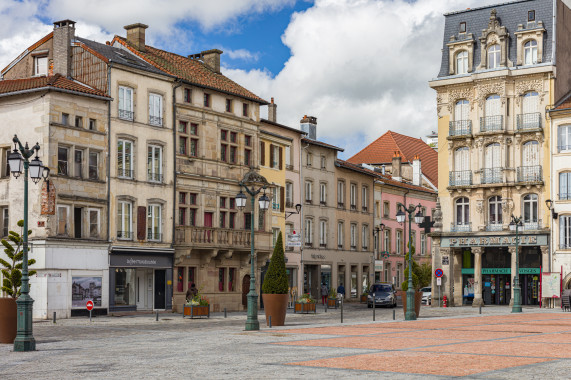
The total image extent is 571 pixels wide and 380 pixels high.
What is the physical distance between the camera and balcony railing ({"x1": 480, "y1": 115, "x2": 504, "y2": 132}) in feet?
182

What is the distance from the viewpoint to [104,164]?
4138cm

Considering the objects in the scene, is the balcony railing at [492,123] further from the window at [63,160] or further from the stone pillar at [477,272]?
the window at [63,160]

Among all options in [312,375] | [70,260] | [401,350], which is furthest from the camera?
[70,260]

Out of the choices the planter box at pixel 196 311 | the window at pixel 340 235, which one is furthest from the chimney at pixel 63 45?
the window at pixel 340 235

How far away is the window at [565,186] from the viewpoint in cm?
5322

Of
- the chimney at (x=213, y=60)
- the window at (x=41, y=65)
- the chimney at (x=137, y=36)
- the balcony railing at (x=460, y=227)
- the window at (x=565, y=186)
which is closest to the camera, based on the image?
the window at (x=41, y=65)

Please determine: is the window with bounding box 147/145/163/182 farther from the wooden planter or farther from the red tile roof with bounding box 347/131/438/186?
the red tile roof with bounding box 347/131/438/186

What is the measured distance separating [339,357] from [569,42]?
148ft

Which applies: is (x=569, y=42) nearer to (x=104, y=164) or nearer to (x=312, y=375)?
(x=104, y=164)

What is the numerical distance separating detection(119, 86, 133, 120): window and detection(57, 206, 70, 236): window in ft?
18.7

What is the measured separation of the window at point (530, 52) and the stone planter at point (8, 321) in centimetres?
4052

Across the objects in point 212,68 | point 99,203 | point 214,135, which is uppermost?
point 212,68

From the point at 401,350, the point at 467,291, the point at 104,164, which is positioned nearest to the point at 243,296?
the point at 104,164

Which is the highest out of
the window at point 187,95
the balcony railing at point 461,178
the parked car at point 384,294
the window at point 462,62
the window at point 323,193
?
the window at point 462,62
